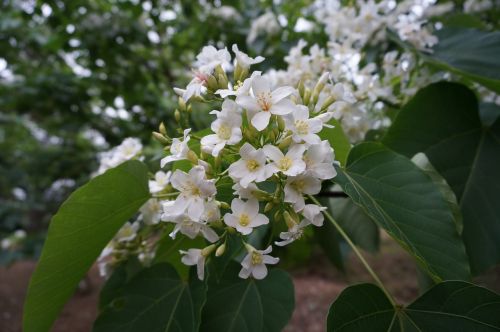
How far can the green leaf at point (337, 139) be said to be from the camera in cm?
98

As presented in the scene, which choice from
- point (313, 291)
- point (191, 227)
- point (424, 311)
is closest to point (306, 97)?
point (191, 227)

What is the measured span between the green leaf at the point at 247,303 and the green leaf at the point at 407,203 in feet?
0.92

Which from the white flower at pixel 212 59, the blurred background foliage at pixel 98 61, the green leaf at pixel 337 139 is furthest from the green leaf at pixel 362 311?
the blurred background foliage at pixel 98 61

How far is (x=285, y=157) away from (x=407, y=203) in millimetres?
316

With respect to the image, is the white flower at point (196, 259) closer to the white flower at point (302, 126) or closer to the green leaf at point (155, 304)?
the green leaf at point (155, 304)

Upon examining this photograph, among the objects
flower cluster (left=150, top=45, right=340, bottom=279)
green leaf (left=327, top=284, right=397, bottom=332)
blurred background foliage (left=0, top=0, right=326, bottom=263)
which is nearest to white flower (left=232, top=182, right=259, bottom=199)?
flower cluster (left=150, top=45, right=340, bottom=279)

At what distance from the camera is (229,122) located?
760mm

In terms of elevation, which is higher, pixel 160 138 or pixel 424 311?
pixel 160 138

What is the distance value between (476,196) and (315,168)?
0.61 meters

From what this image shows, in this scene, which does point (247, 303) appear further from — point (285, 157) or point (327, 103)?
point (327, 103)

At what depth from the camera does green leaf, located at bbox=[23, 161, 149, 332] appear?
0.87m

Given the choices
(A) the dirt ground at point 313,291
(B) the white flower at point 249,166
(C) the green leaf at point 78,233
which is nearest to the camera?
(B) the white flower at point 249,166

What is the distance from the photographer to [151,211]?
107 cm

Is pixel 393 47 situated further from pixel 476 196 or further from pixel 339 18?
pixel 476 196
